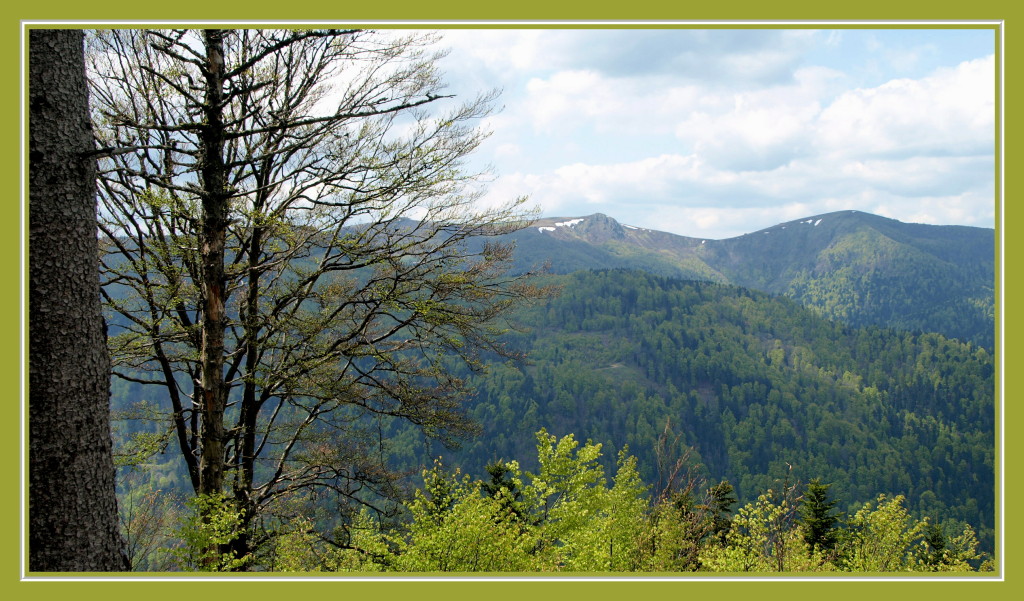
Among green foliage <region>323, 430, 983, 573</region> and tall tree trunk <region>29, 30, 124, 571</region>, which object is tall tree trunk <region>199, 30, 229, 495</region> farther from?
tall tree trunk <region>29, 30, 124, 571</region>

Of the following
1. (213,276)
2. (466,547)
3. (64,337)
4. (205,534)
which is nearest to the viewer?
(64,337)

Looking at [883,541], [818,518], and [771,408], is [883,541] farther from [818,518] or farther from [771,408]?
[771,408]

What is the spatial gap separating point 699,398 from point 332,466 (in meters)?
169

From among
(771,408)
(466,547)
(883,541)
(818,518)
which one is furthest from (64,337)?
(771,408)

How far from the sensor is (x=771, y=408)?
Result: 513 feet

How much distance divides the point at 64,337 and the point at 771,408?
16963 cm

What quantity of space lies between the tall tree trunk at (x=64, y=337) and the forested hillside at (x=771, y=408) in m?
111

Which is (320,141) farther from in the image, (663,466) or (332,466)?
(663,466)

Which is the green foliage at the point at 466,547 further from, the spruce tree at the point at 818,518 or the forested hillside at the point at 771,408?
the forested hillside at the point at 771,408

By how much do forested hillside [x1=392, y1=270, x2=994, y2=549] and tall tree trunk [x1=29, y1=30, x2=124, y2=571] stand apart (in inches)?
4375

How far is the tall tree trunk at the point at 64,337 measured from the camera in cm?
474

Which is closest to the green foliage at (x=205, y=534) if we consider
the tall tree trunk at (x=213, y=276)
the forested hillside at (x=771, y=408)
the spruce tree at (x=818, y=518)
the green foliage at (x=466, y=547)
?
the tall tree trunk at (x=213, y=276)

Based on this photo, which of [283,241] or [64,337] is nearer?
[64,337]
